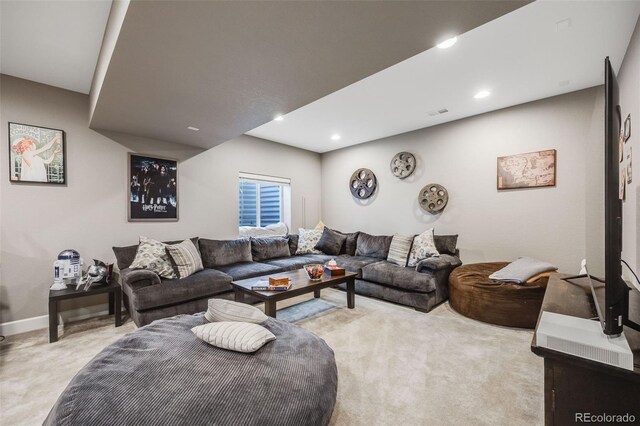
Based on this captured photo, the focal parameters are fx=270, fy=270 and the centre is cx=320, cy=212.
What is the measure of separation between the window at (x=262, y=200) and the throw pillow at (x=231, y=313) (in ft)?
9.99

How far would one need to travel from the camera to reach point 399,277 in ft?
11.3

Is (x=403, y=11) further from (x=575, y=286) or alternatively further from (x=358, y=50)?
(x=575, y=286)

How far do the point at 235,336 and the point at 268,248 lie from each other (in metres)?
3.01

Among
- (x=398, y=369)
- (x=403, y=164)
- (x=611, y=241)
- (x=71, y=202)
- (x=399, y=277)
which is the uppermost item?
(x=403, y=164)

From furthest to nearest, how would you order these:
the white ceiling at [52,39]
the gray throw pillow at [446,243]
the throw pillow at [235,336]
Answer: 1. the gray throw pillow at [446,243]
2. the white ceiling at [52,39]
3. the throw pillow at [235,336]

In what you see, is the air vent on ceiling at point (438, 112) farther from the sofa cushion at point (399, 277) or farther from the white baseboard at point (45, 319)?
the white baseboard at point (45, 319)

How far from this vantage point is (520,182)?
3580 millimetres

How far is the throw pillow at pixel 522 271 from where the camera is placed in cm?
284

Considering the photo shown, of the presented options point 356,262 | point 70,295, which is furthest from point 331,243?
point 70,295

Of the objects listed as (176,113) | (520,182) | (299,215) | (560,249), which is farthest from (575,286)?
(299,215)

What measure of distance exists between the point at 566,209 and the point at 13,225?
20.0ft

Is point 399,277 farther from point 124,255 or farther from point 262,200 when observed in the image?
point 124,255

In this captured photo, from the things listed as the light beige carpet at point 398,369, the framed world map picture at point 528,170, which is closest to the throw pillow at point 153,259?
the light beige carpet at point 398,369

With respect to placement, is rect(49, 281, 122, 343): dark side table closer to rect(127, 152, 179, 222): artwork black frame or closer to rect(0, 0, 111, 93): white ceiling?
rect(127, 152, 179, 222): artwork black frame
